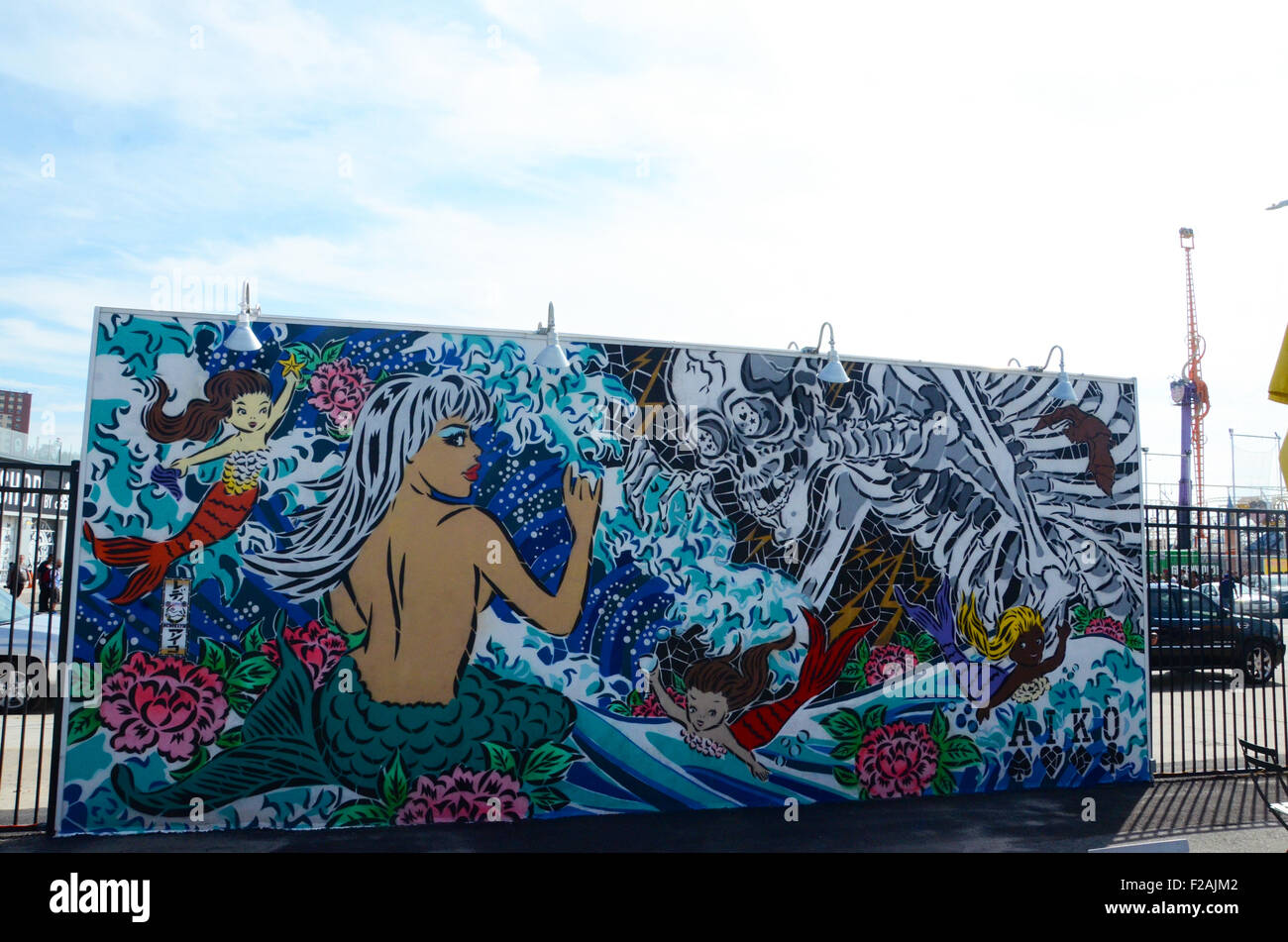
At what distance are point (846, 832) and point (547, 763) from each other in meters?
2.42

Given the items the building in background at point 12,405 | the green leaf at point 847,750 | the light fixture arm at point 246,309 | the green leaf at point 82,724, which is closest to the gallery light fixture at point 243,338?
the light fixture arm at point 246,309

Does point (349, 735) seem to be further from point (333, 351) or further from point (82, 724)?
point (333, 351)

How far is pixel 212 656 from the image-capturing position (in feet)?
22.5

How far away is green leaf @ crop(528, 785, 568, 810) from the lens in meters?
7.37

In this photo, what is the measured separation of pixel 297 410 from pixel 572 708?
3192 mm

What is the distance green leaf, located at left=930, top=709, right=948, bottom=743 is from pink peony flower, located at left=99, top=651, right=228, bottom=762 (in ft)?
19.4

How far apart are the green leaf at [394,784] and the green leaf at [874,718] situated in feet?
12.9

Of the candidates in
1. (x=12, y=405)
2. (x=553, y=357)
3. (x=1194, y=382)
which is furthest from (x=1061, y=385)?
(x=12, y=405)

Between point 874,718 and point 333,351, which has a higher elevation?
point 333,351

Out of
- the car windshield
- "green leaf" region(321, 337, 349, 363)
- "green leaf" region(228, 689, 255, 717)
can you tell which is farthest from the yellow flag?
the car windshield

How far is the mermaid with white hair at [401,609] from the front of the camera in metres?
6.97

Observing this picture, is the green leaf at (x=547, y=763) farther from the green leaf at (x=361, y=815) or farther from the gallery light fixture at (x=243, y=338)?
the gallery light fixture at (x=243, y=338)

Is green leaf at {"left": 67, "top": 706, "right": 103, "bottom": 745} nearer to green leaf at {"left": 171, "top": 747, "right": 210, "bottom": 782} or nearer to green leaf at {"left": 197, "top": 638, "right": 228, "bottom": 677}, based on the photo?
green leaf at {"left": 171, "top": 747, "right": 210, "bottom": 782}
